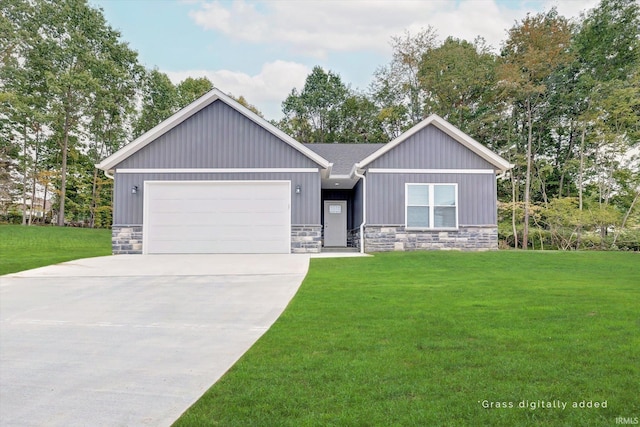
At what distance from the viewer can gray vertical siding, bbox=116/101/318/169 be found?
1372 centimetres

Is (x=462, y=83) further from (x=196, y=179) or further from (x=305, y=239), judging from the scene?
A: (x=196, y=179)

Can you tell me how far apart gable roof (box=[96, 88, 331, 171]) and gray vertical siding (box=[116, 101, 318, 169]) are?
115 millimetres

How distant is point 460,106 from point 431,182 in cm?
1501

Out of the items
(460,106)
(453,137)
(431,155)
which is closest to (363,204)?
(431,155)

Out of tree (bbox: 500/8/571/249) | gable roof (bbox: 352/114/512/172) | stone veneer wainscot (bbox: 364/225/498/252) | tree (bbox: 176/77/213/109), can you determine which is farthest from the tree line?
stone veneer wainscot (bbox: 364/225/498/252)

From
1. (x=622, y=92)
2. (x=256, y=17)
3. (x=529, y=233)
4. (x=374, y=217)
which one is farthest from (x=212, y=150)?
(x=622, y=92)

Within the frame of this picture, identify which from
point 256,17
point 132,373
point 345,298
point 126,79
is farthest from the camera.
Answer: point 126,79

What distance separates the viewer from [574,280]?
8250mm

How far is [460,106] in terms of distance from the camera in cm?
2716

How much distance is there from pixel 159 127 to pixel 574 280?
11.9m

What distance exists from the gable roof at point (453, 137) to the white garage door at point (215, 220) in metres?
3.02

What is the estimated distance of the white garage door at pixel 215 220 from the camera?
44.6ft

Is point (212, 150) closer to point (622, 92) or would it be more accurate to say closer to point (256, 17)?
point (256, 17)

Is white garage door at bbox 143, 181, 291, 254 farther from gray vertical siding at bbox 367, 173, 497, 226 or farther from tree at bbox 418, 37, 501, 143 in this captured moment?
tree at bbox 418, 37, 501, 143
